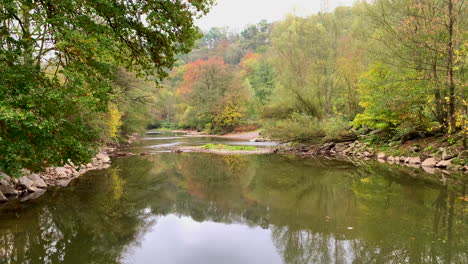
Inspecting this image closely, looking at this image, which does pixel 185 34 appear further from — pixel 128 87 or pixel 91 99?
pixel 128 87

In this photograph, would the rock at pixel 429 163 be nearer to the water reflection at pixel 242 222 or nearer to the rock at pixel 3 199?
the water reflection at pixel 242 222

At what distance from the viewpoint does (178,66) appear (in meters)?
11.8

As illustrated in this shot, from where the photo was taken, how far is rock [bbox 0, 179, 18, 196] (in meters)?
10.1

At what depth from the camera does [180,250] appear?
6.41 meters

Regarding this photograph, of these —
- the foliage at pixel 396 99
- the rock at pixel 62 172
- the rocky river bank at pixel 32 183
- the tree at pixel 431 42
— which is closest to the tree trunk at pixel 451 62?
the tree at pixel 431 42

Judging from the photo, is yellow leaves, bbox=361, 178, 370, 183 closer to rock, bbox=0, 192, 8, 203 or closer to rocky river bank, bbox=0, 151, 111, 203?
rocky river bank, bbox=0, 151, 111, 203

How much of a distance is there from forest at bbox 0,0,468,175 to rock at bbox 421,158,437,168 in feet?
4.19

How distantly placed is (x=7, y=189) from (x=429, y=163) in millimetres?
16339

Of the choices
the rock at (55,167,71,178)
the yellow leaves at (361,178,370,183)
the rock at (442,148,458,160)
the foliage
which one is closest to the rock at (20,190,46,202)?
the rock at (55,167,71,178)

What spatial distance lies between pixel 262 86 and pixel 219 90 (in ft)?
20.7

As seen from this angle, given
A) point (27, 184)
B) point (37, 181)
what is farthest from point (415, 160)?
point (27, 184)

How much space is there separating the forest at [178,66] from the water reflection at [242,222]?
1.65m

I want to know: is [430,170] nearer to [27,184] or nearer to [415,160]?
[415,160]

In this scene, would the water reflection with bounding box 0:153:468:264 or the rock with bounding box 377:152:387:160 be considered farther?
the rock with bounding box 377:152:387:160
